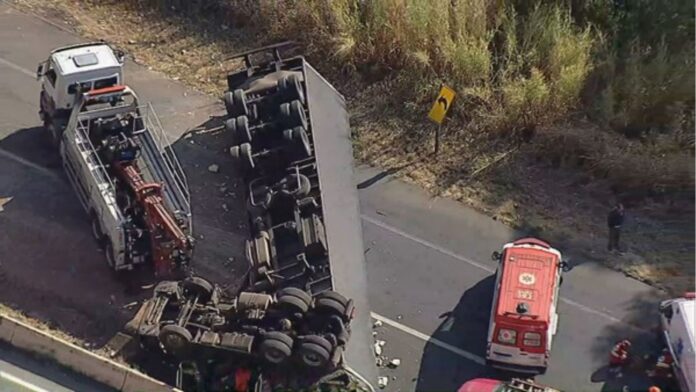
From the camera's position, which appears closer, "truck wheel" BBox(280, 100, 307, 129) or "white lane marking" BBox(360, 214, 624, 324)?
"white lane marking" BBox(360, 214, 624, 324)

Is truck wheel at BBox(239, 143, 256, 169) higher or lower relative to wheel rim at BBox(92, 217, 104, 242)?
higher

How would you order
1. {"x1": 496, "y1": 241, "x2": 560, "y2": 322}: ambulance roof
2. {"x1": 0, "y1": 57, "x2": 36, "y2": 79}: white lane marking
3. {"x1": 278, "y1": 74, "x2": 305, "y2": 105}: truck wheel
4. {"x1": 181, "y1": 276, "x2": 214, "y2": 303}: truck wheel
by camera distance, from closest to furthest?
{"x1": 496, "y1": 241, "x2": 560, "y2": 322}: ambulance roof < {"x1": 181, "y1": 276, "x2": 214, "y2": 303}: truck wheel < {"x1": 278, "y1": 74, "x2": 305, "y2": 105}: truck wheel < {"x1": 0, "y1": 57, "x2": 36, "y2": 79}: white lane marking

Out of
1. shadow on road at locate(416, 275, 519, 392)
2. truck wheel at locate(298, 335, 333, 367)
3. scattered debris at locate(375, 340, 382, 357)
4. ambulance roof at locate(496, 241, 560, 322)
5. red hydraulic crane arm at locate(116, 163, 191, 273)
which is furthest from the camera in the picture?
red hydraulic crane arm at locate(116, 163, 191, 273)

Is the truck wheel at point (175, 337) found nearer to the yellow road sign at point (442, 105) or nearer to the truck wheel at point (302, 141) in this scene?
the truck wheel at point (302, 141)

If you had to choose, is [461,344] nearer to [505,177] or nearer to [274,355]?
[274,355]

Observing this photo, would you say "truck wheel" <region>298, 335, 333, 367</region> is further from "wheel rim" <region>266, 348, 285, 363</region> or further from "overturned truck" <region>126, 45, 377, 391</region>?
"wheel rim" <region>266, 348, 285, 363</region>

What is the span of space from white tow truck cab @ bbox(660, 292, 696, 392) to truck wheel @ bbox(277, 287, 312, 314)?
615cm

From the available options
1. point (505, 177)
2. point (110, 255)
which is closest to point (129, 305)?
point (110, 255)

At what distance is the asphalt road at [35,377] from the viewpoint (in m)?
15.6

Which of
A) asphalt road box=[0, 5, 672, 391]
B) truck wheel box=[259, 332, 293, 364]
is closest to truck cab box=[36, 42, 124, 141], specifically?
asphalt road box=[0, 5, 672, 391]

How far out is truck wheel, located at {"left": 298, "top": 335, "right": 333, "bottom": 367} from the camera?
46.2ft

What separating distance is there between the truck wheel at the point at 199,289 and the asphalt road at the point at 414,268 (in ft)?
5.48

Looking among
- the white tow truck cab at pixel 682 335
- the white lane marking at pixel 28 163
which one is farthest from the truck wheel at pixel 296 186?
the white tow truck cab at pixel 682 335

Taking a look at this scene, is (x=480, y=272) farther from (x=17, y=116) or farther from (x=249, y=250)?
(x=17, y=116)
